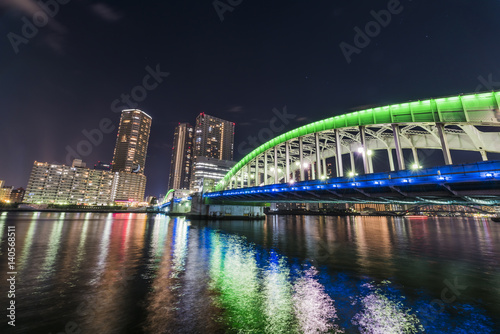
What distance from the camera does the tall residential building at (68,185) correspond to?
525ft

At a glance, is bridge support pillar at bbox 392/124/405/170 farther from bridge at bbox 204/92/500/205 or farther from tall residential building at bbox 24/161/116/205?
tall residential building at bbox 24/161/116/205

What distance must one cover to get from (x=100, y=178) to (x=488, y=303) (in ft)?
764

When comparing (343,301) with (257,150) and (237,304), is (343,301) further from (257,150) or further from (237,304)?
(257,150)

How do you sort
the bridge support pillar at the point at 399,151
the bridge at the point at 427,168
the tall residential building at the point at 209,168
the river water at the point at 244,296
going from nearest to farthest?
the river water at the point at 244,296 < the bridge at the point at 427,168 < the bridge support pillar at the point at 399,151 < the tall residential building at the point at 209,168

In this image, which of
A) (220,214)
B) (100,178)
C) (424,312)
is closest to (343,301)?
(424,312)

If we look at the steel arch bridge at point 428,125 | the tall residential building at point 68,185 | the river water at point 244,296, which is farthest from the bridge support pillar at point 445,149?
the tall residential building at point 68,185

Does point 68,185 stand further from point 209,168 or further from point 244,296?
point 244,296

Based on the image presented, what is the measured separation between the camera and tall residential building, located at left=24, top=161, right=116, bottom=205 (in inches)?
6294

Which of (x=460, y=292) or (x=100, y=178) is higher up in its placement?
(x=100, y=178)

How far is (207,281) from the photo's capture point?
10.9 meters

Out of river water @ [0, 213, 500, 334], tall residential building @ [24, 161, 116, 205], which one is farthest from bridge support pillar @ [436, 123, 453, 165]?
tall residential building @ [24, 161, 116, 205]

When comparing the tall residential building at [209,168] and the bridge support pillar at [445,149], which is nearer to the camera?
the bridge support pillar at [445,149]

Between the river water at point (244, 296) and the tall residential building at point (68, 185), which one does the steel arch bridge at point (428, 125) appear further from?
the tall residential building at point (68, 185)

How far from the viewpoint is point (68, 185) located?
173 meters
